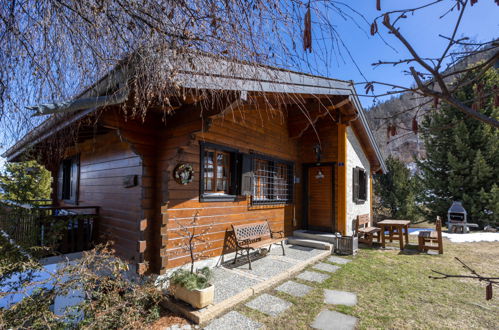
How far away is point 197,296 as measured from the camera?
128 inches

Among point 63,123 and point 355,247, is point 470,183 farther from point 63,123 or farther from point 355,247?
point 63,123

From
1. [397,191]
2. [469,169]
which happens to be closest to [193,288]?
[397,191]

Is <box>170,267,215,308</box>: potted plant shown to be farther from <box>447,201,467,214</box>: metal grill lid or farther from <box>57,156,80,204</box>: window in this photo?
<box>447,201,467,214</box>: metal grill lid

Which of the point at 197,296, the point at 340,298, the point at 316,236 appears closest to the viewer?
the point at 197,296

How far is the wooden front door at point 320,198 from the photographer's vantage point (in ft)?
24.2

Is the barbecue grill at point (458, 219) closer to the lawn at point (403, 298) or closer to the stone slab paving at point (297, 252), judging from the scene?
the lawn at point (403, 298)

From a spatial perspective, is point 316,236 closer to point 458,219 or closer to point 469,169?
point 458,219

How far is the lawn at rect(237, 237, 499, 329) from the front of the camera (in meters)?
3.22

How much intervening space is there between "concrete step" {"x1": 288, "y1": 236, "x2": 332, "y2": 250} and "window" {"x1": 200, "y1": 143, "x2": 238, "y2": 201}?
2.68m

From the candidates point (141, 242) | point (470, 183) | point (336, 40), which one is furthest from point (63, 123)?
point (470, 183)

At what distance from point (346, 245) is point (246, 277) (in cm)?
333

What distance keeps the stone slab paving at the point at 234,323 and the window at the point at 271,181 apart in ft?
9.35

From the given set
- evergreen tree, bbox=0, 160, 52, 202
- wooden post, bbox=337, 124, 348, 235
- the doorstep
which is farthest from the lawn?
evergreen tree, bbox=0, 160, 52, 202

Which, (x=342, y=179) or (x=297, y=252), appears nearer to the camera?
(x=297, y=252)
